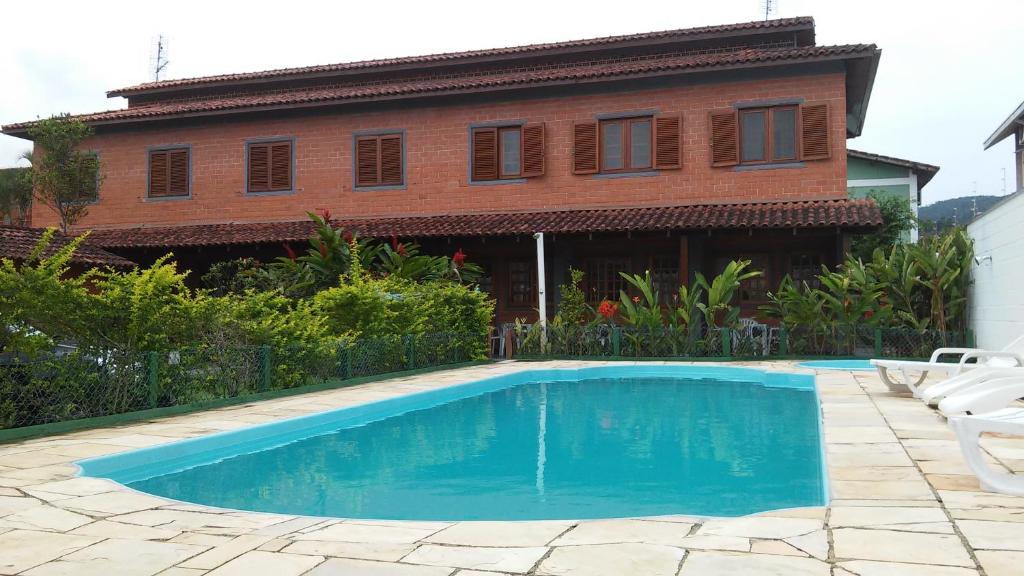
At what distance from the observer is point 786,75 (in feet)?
57.3

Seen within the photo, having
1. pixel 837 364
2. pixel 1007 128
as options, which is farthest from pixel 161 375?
pixel 1007 128

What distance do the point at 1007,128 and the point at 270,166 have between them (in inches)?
597

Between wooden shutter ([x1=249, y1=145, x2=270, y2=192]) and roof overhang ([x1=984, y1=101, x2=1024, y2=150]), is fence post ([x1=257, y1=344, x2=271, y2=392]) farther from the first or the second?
wooden shutter ([x1=249, y1=145, x2=270, y2=192])

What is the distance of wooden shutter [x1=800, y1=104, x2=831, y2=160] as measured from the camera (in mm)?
17203

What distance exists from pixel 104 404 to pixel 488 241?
12.0 m

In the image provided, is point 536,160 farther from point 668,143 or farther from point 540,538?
point 540,538

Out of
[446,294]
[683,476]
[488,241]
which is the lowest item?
[683,476]

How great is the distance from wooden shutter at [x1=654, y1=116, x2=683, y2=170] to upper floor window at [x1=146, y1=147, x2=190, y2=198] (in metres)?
11.2

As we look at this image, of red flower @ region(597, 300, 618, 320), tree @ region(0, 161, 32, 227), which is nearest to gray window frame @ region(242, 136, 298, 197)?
red flower @ region(597, 300, 618, 320)

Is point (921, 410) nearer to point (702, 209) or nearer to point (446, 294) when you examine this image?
point (446, 294)

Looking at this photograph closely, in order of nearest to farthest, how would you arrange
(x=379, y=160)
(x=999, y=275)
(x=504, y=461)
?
(x=504, y=461) < (x=999, y=275) < (x=379, y=160)

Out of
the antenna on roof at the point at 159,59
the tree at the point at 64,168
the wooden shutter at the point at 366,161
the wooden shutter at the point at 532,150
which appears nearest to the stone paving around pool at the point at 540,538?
the wooden shutter at the point at 532,150

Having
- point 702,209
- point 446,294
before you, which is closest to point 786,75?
point 702,209

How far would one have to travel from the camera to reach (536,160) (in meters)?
19.0
